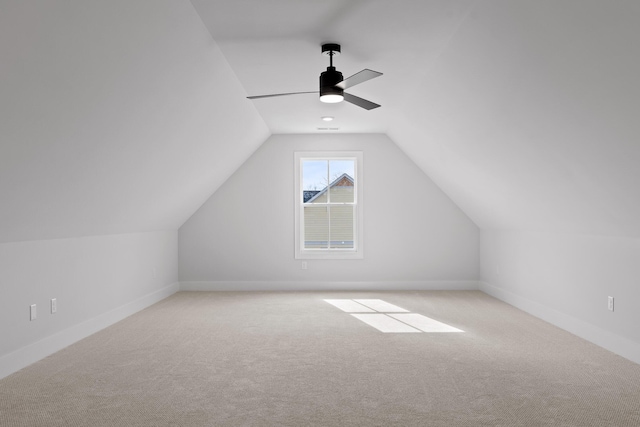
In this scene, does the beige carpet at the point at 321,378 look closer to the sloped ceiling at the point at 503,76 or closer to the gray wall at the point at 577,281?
the gray wall at the point at 577,281

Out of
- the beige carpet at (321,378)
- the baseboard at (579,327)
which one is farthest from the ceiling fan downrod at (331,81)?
the baseboard at (579,327)

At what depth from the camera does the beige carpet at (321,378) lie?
2.76 m

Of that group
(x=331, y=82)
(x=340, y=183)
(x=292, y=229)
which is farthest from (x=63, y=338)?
(x=340, y=183)

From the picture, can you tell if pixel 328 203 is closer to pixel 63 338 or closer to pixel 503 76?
pixel 63 338

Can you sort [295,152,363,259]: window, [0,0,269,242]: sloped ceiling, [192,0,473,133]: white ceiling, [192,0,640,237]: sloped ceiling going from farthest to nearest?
[295,152,363,259]: window, [192,0,473,133]: white ceiling, [192,0,640,237]: sloped ceiling, [0,0,269,242]: sloped ceiling

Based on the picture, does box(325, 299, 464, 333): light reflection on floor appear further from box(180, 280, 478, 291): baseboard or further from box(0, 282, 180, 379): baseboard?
box(0, 282, 180, 379): baseboard

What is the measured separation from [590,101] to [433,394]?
2031 millimetres

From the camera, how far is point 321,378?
3398 mm

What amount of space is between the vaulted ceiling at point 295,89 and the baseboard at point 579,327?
0.89 m

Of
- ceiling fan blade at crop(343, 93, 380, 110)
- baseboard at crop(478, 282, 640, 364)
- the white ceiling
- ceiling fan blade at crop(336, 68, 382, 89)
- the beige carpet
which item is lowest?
the beige carpet

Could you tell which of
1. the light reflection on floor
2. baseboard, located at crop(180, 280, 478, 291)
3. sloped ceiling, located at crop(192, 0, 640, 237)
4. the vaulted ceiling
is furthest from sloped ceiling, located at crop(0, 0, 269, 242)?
the light reflection on floor

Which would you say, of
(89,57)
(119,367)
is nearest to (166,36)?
(89,57)

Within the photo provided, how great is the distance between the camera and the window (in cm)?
750

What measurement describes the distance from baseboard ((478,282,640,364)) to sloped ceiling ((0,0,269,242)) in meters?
4.02
